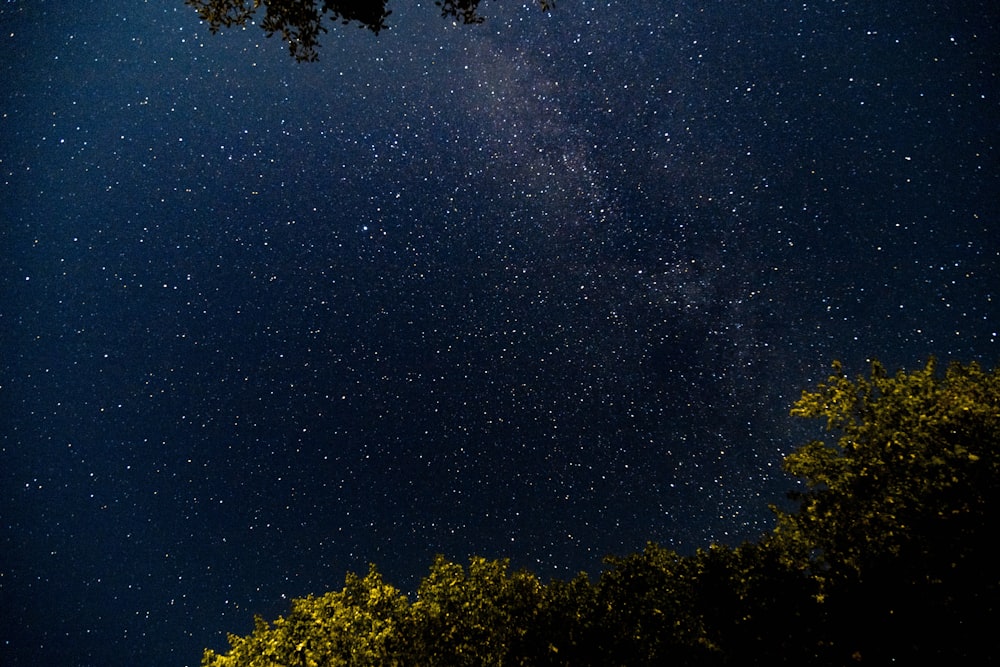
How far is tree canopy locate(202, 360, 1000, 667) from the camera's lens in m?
9.15

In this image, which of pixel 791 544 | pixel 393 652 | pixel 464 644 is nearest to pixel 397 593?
pixel 393 652

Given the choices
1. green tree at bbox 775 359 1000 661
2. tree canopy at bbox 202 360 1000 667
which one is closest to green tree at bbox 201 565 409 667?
tree canopy at bbox 202 360 1000 667

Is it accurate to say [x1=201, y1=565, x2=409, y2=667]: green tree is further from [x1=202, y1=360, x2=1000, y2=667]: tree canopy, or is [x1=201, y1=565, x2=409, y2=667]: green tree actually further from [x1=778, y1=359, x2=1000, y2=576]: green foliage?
[x1=778, y1=359, x2=1000, y2=576]: green foliage

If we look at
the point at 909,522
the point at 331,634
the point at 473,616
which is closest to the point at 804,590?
the point at 909,522

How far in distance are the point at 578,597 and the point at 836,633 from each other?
5.16 metres

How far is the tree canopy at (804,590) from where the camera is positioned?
915 cm

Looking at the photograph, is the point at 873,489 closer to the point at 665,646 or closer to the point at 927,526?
the point at 927,526

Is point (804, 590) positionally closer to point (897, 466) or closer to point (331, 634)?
point (897, 466)

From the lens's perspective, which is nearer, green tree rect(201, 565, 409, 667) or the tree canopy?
the tree canopy

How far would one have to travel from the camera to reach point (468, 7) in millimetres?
8273

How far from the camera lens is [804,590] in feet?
32.7

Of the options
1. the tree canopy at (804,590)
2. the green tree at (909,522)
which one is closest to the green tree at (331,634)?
the tree canopy at (804,590)

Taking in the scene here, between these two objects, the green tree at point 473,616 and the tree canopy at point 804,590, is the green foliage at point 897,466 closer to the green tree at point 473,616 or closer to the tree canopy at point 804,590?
the tree canopy at point 804,590

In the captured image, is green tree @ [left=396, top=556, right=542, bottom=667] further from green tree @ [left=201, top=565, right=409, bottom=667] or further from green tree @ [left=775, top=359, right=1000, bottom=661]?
green tree @ [left=775, top=359, right=1000, bottom=661]
